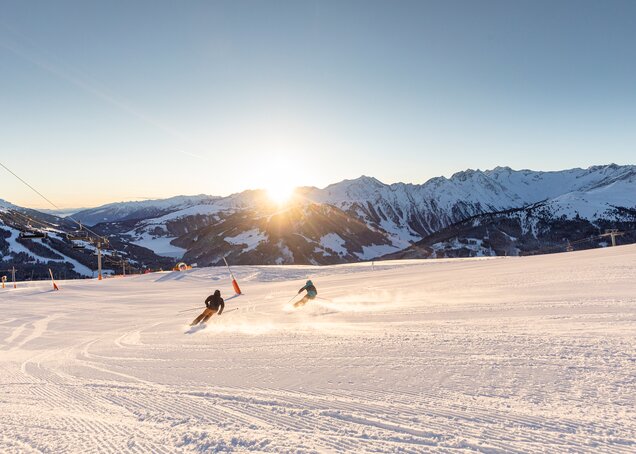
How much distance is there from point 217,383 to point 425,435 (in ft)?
11.2

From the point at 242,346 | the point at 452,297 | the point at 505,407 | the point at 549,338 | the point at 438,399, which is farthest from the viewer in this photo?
the point at 452,297

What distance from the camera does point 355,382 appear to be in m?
5.60

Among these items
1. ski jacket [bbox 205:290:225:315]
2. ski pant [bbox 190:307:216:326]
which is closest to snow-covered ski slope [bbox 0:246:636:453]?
ski pant [bbox 190:307:216:326]

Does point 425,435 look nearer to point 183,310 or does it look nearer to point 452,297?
point 452,297

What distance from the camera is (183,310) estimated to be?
1838cm

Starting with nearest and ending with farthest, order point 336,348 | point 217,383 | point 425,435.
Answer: point 425,435
point 217,383
point 336,348

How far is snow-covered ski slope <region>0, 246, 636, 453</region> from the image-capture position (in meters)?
4.04

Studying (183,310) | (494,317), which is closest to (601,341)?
(494,317)

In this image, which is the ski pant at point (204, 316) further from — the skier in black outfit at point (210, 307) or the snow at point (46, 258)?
the snow at point (46, 258)

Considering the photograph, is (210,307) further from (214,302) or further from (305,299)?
(305,299)

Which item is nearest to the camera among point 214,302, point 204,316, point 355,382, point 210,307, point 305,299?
point 355,382

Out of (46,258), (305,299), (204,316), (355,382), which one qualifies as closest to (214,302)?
(204,316)

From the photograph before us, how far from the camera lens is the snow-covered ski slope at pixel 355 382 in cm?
404

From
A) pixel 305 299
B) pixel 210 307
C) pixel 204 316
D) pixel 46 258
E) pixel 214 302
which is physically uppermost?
pixel 46 258
